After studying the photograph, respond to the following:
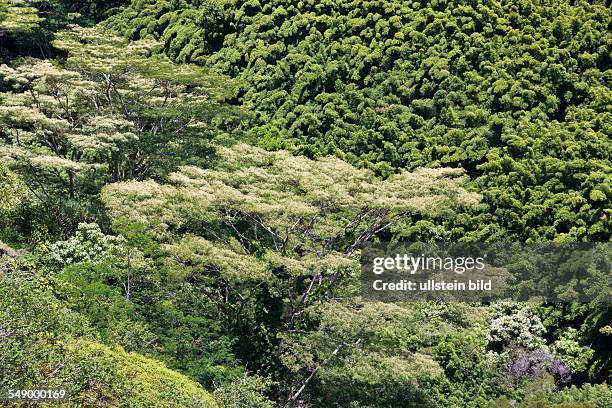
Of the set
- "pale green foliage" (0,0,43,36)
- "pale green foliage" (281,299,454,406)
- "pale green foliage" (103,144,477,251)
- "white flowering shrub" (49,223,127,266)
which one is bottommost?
"pale green foliage" (281,299,454,406)

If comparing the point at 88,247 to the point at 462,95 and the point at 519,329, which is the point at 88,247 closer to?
the point at 519,329

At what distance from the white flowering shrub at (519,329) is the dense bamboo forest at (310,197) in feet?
0.12

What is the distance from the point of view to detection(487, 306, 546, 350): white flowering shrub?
18375 millimetres

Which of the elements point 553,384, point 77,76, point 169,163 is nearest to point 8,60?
point 77,76

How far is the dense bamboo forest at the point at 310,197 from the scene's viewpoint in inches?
614

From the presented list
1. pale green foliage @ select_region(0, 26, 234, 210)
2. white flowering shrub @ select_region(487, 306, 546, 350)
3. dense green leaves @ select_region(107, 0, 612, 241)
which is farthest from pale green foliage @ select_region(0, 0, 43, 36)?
white flowering shrub @ select_region(487, 306, 546, 350)

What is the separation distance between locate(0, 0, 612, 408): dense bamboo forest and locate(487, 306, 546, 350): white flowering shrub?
0.04 m

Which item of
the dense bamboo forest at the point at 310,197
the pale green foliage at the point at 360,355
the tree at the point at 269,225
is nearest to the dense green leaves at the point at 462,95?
the dense bamboo forest at the point at 310,197

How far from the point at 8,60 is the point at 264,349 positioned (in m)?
11.5

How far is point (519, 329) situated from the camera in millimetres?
18516

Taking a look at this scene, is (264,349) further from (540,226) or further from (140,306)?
(540,226)

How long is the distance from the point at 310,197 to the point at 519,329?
4.28 metres

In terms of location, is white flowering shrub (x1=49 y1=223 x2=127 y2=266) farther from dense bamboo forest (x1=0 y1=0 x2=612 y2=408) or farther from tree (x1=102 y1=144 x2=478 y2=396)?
tree (x1=102 y1=144 x2=478 y2=396)

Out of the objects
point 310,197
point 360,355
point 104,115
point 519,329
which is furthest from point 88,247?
point 519,329
